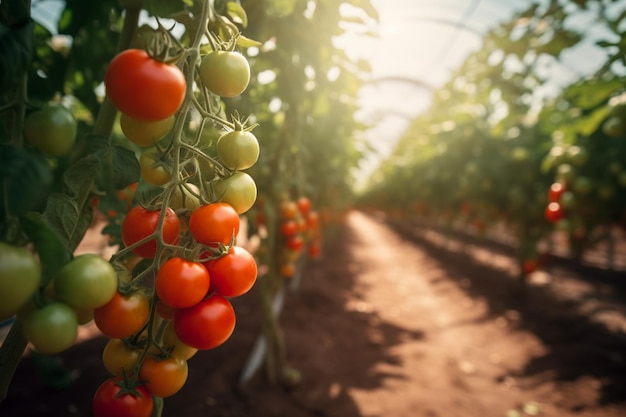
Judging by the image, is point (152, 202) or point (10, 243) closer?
point (10, 243)

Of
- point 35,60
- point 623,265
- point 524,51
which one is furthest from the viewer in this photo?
point 623,265

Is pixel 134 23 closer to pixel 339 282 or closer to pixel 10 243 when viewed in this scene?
pixel 10 243

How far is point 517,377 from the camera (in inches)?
124

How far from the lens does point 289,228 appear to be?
1.97 meters

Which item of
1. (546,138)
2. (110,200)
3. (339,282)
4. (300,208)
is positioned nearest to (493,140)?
(546,138)

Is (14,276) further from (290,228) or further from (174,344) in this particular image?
(290,228)

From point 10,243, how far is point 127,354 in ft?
0.90

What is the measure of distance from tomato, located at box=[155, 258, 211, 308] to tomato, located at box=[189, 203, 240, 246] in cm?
5

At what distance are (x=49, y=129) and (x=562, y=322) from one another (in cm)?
498

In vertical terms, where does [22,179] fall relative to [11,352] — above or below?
above

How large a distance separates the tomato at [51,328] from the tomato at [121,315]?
0.05 metres

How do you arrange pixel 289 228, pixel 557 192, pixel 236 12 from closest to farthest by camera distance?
1. pixel 236 12
2. pixel 289 228
3. pixel 557 192

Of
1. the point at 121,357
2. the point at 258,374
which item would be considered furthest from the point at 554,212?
the point at 121,357

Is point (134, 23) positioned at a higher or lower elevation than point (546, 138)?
lower
